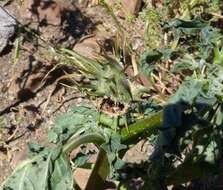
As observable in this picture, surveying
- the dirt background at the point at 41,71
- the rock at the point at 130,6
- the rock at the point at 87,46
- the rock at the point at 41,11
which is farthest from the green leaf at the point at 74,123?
the rock at the point at 130,6

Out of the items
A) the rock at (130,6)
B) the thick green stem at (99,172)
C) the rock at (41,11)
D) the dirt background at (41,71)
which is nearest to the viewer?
the thick green stem at (99,172)

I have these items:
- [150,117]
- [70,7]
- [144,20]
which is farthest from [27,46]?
[150,117]

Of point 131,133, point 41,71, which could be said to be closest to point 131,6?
point 41,71

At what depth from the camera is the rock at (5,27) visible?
291 cm

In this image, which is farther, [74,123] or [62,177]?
[74,123]

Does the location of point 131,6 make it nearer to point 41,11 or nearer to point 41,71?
point 41,11

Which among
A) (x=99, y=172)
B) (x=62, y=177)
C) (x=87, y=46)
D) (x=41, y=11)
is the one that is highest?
(x=41, y=11)

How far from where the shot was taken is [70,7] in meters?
3.14

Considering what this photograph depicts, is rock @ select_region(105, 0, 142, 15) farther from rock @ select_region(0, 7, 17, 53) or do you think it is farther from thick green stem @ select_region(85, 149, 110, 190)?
thick green stem @ select_region(85, 149, 110, 190)

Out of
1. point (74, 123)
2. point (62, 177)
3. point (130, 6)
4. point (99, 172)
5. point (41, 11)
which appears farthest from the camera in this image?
point (130, 6)

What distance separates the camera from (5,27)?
292 cm

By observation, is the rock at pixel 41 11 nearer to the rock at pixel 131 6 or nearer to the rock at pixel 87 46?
the rock at pixel 87 46

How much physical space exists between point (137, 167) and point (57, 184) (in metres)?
0.35

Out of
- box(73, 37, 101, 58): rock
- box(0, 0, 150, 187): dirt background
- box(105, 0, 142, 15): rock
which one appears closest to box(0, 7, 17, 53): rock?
box(0, 0, 150, 187): dirt background
